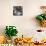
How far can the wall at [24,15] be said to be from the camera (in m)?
2.81

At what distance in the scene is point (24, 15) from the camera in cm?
282

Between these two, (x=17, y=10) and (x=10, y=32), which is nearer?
(x=10, y=32)

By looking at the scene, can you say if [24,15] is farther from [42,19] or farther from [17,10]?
[42,19]

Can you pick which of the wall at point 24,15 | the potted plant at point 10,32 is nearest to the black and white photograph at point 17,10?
the wall at point 24,15

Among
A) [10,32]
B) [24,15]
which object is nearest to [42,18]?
[24,15]

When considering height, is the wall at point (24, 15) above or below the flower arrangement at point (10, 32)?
above

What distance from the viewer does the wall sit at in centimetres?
281

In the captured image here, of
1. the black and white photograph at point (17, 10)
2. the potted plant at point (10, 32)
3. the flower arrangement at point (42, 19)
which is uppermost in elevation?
the black and white photograph at point (17, 10)

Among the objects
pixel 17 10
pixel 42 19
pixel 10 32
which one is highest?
pixel 17 10

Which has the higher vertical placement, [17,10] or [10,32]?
[17,10]

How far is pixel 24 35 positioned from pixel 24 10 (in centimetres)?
40

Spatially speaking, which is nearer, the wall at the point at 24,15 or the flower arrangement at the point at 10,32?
the flower arrangement at the point at 10,32

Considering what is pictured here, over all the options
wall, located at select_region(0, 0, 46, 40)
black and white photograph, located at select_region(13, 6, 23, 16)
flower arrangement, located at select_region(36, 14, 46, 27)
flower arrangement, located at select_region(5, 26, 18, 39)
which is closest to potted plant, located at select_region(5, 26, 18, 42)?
flower arrangement, located at select_region(5, 26, 18, 39)

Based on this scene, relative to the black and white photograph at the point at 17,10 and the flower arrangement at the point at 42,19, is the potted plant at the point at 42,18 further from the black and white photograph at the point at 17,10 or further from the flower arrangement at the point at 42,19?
the black and white photograph at the point at 17,10
